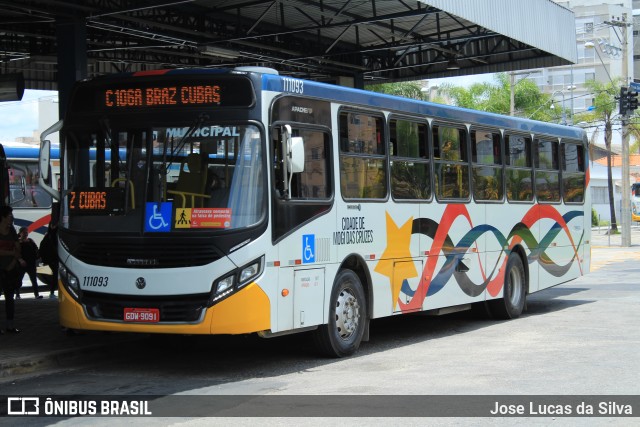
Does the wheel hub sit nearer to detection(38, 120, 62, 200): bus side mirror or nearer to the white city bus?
the white city bus

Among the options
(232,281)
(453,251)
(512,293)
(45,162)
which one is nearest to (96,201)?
(45,162)

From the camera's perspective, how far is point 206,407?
29.0 ft

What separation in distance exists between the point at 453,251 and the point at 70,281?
235 inches

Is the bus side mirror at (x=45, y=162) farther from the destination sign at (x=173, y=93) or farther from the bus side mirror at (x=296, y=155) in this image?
the bus side mirror at (x=296, y=155)

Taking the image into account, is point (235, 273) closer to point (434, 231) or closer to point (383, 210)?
point (383, 210)

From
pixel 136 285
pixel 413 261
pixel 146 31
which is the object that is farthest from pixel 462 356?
pixel 146 31

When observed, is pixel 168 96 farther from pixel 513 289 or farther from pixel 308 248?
pixel 513 289

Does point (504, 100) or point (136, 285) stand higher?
point (504, 100)

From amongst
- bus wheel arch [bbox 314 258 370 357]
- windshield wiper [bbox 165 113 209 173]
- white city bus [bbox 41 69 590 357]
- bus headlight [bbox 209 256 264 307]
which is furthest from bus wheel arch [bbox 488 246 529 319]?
windshield wiper [bbox 165 113 209 173]

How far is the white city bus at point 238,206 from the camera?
34.0 ft

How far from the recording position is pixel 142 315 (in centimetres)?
1046

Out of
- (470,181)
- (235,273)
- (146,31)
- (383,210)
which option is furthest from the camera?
(146,31)

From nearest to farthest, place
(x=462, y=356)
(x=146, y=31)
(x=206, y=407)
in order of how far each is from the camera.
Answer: (x=206, y=407) < (x=462, y=356) < (x=146, y=31)

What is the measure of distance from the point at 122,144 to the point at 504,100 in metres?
61.5
